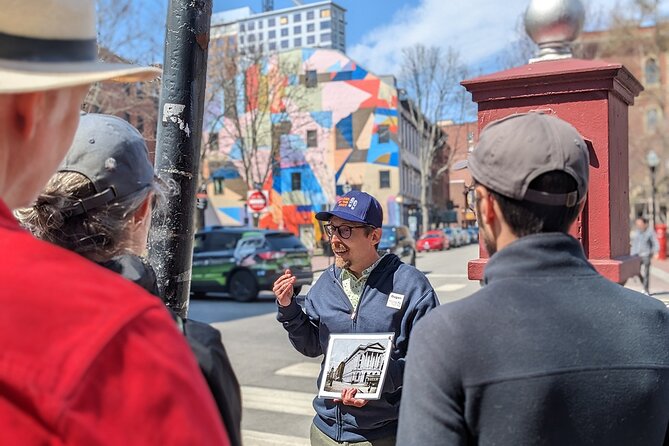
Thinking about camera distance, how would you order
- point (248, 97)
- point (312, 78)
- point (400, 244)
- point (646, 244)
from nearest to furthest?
1. point (646, 244)
2. point (400, 244)
3. point (248, 97)
4. point (312, 78)

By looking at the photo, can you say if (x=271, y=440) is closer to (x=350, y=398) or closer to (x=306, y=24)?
(x=350, y=398)

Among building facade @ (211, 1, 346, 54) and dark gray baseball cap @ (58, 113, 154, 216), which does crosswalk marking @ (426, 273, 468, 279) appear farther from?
building facade @ (211, 1, 346, 54)

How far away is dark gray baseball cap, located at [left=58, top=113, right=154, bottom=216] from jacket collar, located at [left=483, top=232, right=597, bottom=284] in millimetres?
875

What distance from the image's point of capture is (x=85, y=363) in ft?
2.36

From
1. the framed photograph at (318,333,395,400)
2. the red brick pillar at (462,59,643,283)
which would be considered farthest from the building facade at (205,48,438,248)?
the framed photograph at (318,333,395,400)

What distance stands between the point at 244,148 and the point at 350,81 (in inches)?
651

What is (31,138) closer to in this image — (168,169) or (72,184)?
(72,184)

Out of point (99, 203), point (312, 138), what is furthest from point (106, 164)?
point (312, 138)

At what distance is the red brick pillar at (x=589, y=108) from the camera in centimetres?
321

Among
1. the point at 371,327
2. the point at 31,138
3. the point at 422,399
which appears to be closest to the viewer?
the point at 31,138

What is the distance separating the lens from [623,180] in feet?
12.1

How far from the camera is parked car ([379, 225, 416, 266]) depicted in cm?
2155

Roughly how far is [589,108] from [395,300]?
152 centimetres

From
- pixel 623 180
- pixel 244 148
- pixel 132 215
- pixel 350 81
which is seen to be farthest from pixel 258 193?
pixel 350 81
